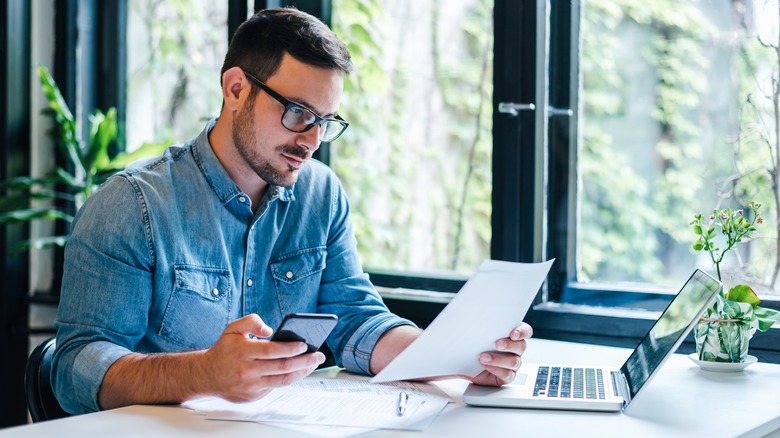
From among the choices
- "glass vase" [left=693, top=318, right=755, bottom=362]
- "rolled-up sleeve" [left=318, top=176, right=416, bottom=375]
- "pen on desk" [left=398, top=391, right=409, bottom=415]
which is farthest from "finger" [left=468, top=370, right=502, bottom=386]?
"glass vase" [left=693, top=318, right=755, bottom=362]

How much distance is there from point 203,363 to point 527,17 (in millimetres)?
1328

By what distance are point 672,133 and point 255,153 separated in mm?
1087

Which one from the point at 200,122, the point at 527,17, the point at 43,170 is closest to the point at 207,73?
the point at 200,122

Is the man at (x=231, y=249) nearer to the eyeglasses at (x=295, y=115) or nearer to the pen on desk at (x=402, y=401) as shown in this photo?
the eyeglasses at (x=295, y=115)

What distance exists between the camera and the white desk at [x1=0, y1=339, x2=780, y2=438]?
1.20 metres

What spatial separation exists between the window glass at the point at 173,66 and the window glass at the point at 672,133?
138cm

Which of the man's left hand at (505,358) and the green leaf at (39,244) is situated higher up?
the green leaf at (39,244)

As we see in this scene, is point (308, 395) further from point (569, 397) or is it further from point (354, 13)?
point (354, 13)

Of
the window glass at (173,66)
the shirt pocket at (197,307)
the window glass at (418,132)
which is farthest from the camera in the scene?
the window glass at (173,66)

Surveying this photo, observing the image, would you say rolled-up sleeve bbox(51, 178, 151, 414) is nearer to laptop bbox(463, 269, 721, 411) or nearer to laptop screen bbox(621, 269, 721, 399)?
laptop bbox(463, 269, 721, 411)

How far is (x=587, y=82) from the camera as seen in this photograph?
7.37ft

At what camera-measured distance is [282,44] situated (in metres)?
1.73

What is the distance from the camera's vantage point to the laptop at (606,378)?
1342 mm

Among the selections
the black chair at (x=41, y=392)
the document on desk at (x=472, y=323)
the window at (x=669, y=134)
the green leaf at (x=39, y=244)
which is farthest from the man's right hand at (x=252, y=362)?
the green leaf at (x=39, y=244)
